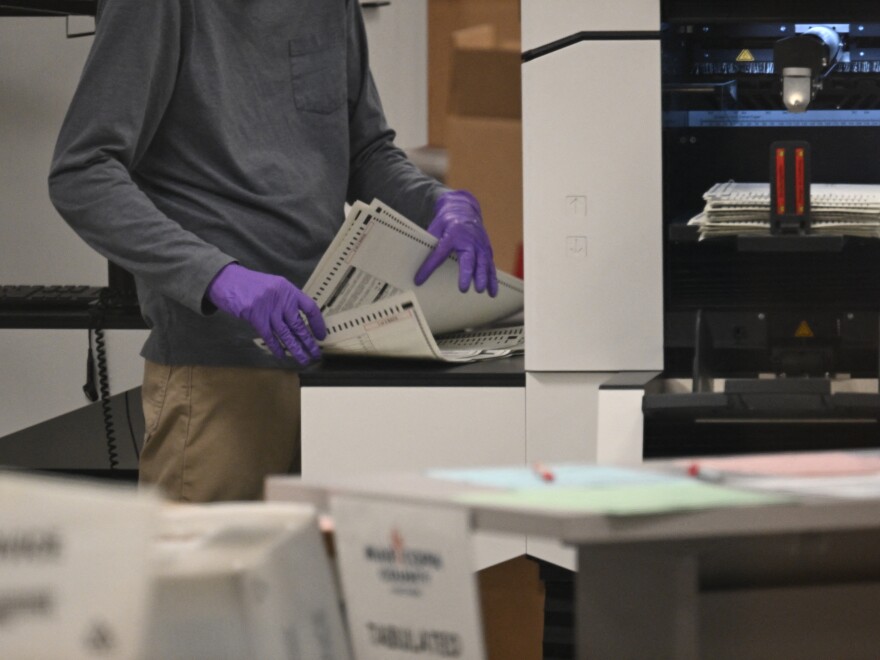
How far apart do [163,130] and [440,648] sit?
1249 mm

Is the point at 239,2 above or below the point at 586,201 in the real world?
above

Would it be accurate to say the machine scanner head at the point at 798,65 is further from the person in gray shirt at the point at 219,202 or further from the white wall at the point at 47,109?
the white wall at the point at 47,109

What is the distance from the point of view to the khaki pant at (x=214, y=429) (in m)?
1.83

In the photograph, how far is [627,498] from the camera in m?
0.73

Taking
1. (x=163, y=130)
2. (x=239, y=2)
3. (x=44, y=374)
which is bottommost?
(x=44, y=374)

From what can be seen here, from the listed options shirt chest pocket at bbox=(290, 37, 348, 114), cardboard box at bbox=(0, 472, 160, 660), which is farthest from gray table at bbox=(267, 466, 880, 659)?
shirt chest pocket at bbox=(290, 37, 348, 114)

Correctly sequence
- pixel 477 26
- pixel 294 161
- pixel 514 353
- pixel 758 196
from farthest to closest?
pixel 477 26 → pixel 514 353 → pixel 294 161 → pixel 758 196

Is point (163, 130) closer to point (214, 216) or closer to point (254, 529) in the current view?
point (214, 216)

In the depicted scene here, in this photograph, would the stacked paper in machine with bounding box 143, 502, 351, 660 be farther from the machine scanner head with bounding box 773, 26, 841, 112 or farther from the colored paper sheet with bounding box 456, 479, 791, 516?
the machine scanner head with bounding box 773, 26, 841, 112

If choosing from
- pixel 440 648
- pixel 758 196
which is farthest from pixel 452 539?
pixel 758 196

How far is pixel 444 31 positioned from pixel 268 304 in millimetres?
2171

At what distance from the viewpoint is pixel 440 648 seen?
739 millimetres

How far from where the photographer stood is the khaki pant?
1.83 metres

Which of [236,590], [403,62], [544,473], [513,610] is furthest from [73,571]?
[403,62]
